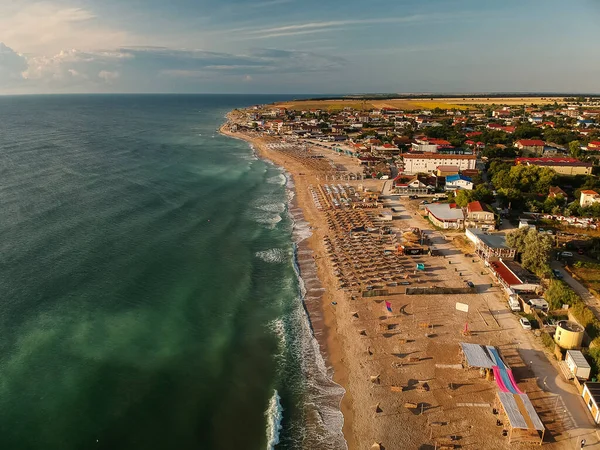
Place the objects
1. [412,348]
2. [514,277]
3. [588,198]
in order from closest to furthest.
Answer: [412,348] → [514,277] → [588,198]

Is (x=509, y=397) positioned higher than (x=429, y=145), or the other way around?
(x=429, y=145)

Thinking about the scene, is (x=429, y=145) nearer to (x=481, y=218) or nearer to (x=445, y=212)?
(x=445, y=212)

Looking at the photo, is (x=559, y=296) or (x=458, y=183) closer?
(x=559, y=296)

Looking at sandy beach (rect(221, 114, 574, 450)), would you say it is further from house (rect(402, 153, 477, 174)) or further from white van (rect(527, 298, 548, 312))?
house (rect(402, 153, 477, 174))

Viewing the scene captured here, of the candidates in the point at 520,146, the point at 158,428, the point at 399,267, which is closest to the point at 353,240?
the point at 399,267

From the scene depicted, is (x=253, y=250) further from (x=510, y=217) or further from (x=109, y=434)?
(x=510, y=217)

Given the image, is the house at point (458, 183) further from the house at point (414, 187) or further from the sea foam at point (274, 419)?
the sea foam at point (274, 419)

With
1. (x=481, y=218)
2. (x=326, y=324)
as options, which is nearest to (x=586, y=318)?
(x=326, y=324)

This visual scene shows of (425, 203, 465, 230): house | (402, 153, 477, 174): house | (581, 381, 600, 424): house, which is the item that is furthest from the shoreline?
(402, 153, 477, 174): house
